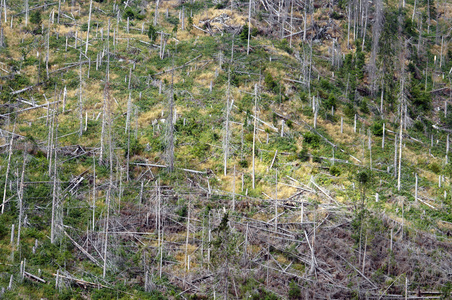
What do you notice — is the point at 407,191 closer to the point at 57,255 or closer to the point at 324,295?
the point at 324,295

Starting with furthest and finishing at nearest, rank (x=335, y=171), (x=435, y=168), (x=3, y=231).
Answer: (x=435, y=168)
(x=335, y=171)
(x=3, y=231)

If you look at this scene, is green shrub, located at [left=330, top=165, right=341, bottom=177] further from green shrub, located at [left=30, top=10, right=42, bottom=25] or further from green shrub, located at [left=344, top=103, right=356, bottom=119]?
green shrub, located at [left=30, top=10, right=42, bottom=25]

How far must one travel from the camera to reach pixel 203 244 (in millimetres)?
35875

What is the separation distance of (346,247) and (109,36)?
42.7m

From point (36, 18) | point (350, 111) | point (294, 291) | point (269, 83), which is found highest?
point (36, 18)

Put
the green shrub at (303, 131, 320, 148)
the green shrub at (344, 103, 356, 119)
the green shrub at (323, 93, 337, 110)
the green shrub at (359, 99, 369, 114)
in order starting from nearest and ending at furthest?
the green shrub at (303, 131, 320, 148)
the green shrub at (344, 103, 356, 119)
the green shrub at (323, 93, 337, 110)
the green shrub at (359, 99, 369, 114)

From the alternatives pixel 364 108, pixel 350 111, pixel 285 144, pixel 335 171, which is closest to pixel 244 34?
pixel 364 108

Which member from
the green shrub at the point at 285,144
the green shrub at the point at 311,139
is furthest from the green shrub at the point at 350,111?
the green shrub at the point at 285,144

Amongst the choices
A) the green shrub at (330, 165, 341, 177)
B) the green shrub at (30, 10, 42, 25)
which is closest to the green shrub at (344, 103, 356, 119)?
the green shrub at (330, 165, 341, 177)

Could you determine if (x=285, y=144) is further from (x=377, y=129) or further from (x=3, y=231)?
(x=3, y=231)

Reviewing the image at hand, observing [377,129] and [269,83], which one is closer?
[377,129]

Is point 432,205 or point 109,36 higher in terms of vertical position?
point 109,36

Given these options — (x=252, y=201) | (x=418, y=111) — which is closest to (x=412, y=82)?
(x=418, y=111)

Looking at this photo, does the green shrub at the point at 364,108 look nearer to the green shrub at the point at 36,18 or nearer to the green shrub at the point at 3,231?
the green shrub at the point at 3,231
